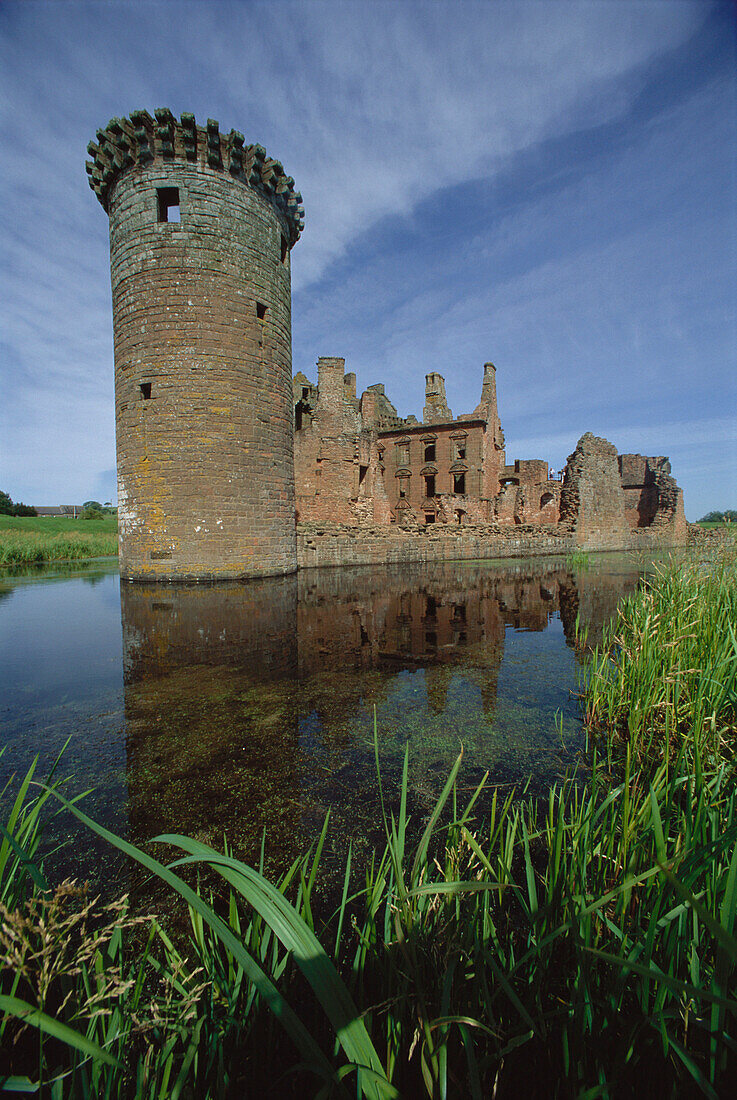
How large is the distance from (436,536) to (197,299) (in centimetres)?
1147

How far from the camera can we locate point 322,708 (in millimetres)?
3213

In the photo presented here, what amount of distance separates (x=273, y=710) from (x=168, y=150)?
11.4 metres

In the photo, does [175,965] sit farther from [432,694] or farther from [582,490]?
[582,490]

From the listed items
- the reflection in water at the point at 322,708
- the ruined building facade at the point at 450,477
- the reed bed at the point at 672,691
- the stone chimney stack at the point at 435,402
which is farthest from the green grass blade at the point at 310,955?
the stone chimney stack at the point at 435,402

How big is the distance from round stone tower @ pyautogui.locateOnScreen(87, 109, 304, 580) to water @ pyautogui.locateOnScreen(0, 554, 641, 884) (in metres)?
3.29

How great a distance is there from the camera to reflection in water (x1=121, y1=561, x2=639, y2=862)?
2068 millimetres

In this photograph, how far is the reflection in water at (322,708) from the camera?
6.79ft

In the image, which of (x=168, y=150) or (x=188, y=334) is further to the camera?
(x=188, y=334)

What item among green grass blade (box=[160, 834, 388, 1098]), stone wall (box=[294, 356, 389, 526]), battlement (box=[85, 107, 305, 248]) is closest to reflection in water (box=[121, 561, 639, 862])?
green grass blade (box=[160, 834, 388, 1098])

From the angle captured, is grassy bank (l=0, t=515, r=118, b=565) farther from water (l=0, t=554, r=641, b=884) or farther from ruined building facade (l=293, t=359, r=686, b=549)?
water (l=0, t=554, r=641, b=884)

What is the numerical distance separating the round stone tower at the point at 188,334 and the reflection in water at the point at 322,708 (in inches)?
128

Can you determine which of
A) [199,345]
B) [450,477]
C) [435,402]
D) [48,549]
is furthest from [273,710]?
[435,402]

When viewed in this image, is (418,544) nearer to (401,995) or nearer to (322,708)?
(322,708)

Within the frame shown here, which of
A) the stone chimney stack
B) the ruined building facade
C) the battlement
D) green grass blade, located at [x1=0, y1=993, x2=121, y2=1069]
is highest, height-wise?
the stone chimney stack
